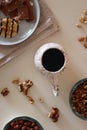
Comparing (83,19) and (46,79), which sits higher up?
(83,19)

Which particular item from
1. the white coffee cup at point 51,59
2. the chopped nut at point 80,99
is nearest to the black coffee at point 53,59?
the white coffee cup at point 51,59

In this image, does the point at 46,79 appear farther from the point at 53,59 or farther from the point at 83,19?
the point at 83,19

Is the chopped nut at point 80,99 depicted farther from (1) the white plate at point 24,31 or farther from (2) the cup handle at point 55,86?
(1) the white plate at point 24,31

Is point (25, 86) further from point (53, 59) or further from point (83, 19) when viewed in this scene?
point (83, 19)

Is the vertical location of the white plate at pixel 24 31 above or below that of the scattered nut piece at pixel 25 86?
above

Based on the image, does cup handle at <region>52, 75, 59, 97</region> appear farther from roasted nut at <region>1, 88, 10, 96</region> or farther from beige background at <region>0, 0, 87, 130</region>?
roasted nut at <region>1, 88, 10, 96</region>

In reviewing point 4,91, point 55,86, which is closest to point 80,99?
point 55,86

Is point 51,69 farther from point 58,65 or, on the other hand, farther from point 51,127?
point 51,127
